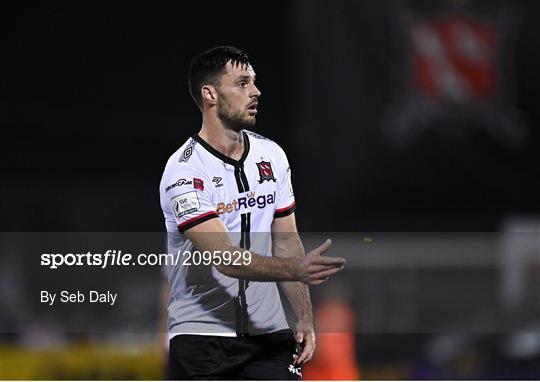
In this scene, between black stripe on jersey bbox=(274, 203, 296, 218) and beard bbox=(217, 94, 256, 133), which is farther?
black stripe on jersey bbox=(274, 203, 296, 218)

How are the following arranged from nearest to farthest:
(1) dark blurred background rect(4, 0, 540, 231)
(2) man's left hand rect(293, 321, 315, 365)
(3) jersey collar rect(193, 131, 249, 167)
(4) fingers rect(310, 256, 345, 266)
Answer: (4) fingers rect(310, 256, 345, 266)
(3) jersey collar rect(193, 131, 249, 167)
(2) man's left hand rect(293, 321, 315, 365)
(1) dark blurred background rect(4, 0, 540, 231)

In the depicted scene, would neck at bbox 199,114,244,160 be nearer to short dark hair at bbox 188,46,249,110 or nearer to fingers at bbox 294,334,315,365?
short dark hair at bbox 188,46,249,110

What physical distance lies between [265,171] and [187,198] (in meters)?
0.42

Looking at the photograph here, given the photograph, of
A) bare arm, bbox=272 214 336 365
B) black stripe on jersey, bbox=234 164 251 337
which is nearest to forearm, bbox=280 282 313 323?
bare arm, bbox=272 214 336 365

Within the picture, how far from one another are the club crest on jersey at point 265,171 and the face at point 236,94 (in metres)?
0.24

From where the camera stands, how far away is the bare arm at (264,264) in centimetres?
524

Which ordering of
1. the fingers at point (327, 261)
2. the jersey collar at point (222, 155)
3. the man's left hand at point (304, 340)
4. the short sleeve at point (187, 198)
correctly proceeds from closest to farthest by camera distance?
the fingers at point (327, 261), the short sleeve at point (187, 198), the jersey collar at point (222, 155), the man's left hand at point (304, 340)

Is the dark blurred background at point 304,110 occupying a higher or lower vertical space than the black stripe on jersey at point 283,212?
higher

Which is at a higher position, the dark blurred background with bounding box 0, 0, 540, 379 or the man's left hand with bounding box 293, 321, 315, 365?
the dark blurred background with bounding box 0, 0, 540, 379

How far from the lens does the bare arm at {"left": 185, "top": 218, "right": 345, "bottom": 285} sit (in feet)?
17.2

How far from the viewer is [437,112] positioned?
13.1 m

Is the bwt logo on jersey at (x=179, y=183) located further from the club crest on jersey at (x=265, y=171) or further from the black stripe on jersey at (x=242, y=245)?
the club crest on jersey at (x=265, y=171)

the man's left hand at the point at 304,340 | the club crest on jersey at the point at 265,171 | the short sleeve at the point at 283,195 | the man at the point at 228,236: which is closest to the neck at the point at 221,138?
the man at the point at 228,236

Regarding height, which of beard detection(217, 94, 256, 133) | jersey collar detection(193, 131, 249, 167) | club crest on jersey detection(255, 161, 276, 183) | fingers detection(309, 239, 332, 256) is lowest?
fingers detection(309, 239, 332, 256)
